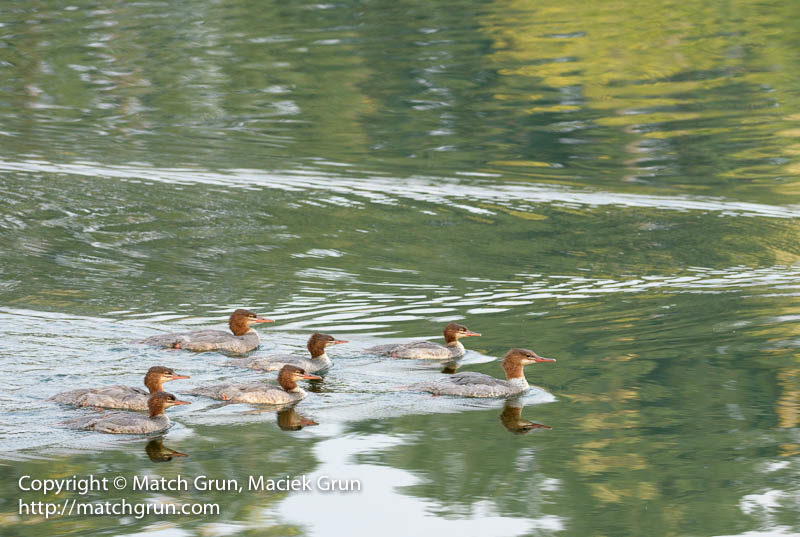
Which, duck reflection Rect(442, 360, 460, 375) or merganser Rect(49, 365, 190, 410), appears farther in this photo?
duck reflection Rect(442, 360, 460, 375)

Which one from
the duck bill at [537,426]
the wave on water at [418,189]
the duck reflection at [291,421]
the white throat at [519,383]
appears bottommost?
the wave on water at [418,189]

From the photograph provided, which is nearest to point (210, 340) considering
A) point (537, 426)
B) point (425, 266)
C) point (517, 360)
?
point (517, 360)

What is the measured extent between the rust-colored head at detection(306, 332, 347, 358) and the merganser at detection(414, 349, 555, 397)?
4.49ft

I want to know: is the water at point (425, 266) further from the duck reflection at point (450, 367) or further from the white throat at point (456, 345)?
the white throat at point (456, 345)

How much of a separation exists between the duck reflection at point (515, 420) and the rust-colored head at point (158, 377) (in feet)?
10.2

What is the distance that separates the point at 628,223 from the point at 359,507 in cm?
1321

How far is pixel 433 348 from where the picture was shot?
15.3m

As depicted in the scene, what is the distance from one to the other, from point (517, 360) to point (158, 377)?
11.9 ft

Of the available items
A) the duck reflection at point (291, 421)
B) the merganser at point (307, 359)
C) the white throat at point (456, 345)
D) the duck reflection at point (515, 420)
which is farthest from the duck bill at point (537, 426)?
the merganser at point (307, 359)

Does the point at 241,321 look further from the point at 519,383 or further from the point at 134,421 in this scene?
the point at 519,383

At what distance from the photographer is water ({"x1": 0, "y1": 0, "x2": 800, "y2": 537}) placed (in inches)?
456

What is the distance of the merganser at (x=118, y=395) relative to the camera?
13.3 metres

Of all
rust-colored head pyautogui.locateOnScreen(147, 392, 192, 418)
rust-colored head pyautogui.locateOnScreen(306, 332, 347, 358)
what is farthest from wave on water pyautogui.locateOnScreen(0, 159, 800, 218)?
rust-colored head pyautogui.locateOnScreen(147, 392, 192, 418)

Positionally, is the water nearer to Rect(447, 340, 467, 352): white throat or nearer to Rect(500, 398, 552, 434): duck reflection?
Rect(500, 398, 552, 434): duck reflection
